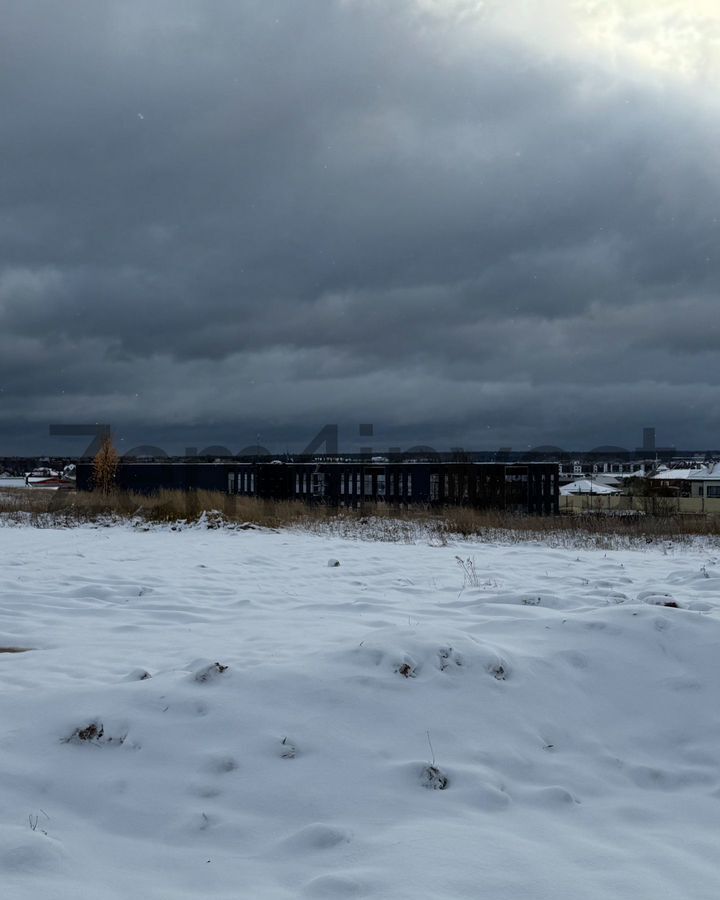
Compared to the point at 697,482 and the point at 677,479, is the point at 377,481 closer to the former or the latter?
the point at 677,479

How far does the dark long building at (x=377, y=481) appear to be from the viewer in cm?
5112

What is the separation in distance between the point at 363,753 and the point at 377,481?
5478cm

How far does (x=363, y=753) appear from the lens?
371 centimetres

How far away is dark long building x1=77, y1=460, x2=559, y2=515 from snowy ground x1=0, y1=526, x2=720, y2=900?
143 ft

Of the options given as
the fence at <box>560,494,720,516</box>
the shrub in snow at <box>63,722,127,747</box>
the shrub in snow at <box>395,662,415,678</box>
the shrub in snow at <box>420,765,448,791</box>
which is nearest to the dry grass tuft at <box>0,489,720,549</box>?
the shrub in snow at <box>395,662,415,678</box>

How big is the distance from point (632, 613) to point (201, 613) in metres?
4.15

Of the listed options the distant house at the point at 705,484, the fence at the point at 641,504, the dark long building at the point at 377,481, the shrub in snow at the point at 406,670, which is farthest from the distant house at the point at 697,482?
the shrub in snow at the point at 406,670

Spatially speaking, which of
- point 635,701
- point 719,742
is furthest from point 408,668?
point 719,742

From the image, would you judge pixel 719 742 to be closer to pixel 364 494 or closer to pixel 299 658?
pixel 299 658

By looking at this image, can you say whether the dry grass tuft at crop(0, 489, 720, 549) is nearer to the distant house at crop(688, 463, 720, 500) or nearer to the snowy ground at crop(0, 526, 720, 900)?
the snowy ground at crop(0, 526, 720, 900)

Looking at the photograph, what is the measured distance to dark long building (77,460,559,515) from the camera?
51125mm

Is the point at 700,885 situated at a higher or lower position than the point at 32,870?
lower

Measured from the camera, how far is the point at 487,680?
14.8 feet

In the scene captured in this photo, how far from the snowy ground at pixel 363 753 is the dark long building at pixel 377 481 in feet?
143
